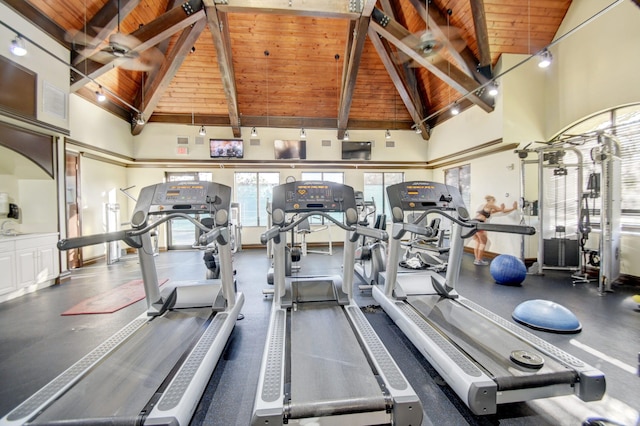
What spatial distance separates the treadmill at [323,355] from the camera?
154cm

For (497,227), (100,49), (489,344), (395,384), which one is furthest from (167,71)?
(489,344)

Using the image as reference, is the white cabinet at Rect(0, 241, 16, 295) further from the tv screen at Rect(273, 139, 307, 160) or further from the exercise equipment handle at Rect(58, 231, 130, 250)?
the tv screen at Rect(273, 139, 307, 160)

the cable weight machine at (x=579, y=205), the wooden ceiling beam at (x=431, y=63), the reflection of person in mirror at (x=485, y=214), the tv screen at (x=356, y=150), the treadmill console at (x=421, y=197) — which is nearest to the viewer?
the treadmill console at (x=421, y=197)

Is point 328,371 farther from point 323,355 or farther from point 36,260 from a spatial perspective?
point 36,260

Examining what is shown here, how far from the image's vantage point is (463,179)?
7.64m

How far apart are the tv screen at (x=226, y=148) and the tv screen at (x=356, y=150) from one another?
126 inches

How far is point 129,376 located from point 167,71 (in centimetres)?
646

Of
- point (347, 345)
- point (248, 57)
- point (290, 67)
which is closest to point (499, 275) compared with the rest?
point (347, 345)

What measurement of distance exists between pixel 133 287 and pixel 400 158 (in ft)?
25.9

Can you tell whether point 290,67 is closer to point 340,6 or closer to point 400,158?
point 340,6

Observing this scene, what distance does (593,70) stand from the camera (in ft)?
15.9

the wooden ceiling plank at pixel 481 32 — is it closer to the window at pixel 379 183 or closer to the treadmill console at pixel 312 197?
the window at pixel 379 183

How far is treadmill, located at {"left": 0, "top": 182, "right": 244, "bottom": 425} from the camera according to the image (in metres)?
1.53

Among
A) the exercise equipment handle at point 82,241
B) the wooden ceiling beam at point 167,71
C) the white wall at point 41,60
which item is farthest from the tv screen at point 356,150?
the exercise equipment handle at point 82,241
